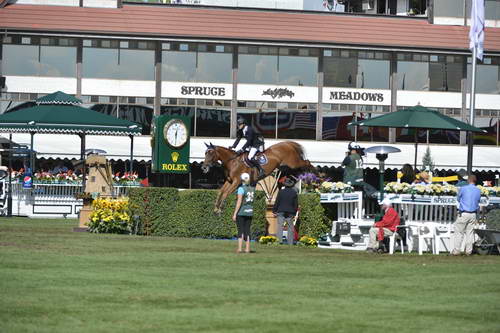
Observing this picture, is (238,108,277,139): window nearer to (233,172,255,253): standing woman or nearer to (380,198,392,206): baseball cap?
(380,198,392,206): baseball cap

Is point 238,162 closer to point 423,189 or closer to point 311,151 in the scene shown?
point 423,189

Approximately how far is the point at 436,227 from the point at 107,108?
36.4m

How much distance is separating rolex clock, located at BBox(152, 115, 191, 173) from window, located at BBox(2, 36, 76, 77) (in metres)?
26.1

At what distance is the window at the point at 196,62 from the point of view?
61.2m

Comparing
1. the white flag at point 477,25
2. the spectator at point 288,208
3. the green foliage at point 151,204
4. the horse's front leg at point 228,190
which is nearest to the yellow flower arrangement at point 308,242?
the spectator at point 288,208

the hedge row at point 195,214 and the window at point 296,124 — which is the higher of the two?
the window at point 296,124

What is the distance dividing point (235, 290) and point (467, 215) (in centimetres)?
1021

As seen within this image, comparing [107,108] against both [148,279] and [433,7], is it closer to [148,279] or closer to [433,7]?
[433,7]

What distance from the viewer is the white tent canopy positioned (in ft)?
180

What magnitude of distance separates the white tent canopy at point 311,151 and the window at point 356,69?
3316 mm

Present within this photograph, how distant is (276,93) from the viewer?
6312 cm

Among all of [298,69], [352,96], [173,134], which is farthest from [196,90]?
[173,134]

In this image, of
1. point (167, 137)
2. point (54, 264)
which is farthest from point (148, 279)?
point (167, 137)

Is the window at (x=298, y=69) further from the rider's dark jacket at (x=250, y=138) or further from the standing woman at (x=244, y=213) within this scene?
the standing woman at (x=244, y=213)
